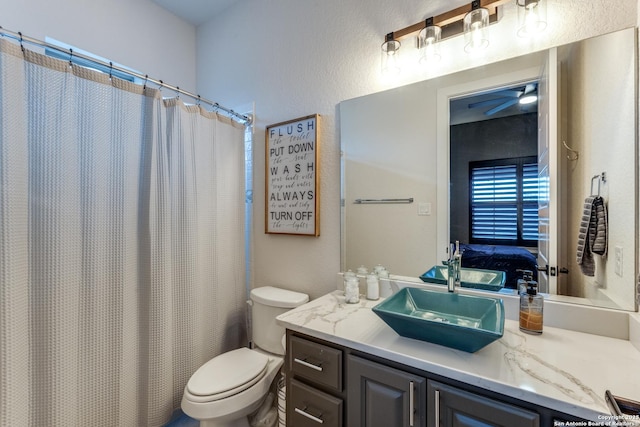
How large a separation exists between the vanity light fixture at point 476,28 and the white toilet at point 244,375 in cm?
162

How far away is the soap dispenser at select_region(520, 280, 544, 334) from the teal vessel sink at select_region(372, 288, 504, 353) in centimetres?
10

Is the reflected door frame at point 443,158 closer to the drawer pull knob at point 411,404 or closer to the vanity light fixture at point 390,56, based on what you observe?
the vanity light fixture at point 390,56

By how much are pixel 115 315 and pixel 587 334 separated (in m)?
2.12

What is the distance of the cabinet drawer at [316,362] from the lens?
42.6 inches

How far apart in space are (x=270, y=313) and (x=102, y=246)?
3.24 ft

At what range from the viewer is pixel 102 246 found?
140cm

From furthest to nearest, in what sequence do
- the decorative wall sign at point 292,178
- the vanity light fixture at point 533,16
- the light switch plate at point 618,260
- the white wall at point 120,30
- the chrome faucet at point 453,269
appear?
1. the decorative wall sign at point 292,178
2. the white wall at point 120,30
3. the chrome faucet at point 453,269
4. the vanity light fixture at point 533,16
5. the light switch plate at point 618,260

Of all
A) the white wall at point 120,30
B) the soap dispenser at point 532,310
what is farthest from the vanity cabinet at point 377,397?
the white wall at point 120,30

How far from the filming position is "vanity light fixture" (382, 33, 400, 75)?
4.82 ft

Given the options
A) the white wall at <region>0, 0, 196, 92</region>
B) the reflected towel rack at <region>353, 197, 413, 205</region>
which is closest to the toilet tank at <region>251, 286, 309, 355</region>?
the reflected towel rack at <region>353, 197, 413, 205</region>

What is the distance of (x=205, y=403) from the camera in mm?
1321

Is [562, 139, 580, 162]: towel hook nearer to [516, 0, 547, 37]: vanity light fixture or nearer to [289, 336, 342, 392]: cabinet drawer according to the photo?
[516, 0, 547, 37]: vanity light fixture

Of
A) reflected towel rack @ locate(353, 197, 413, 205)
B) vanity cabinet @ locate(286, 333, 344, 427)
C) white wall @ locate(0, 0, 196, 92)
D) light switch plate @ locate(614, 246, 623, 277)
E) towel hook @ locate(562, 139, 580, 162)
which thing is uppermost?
white wall @ locate(0, 0, 196, 92)

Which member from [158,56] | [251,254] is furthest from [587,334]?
[158,56]
